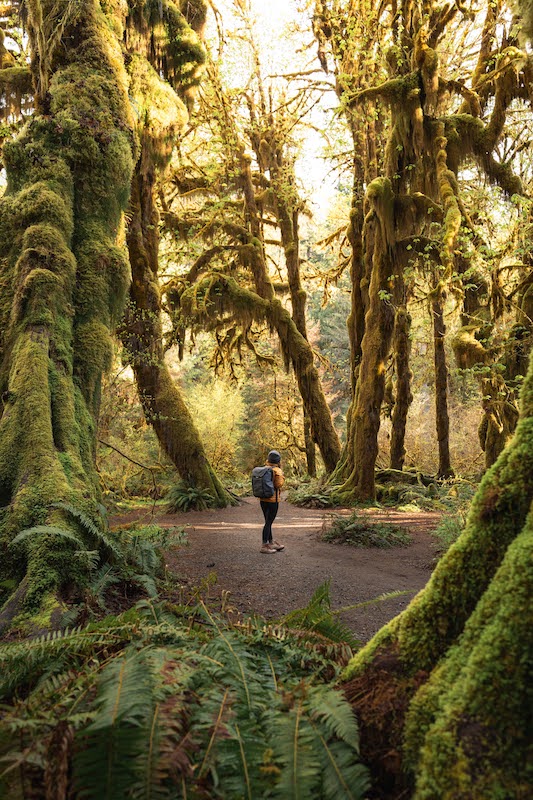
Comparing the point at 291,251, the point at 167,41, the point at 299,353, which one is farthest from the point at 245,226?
the point at 167,41

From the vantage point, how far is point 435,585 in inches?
78.4

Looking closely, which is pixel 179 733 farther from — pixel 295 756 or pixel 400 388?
pixel 400 388

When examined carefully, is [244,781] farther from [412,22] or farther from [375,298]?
[412,22]

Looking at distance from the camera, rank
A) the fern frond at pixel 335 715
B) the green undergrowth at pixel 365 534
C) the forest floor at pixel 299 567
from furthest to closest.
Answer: the green undergrowth at pixel 365 534 → the forest floor at pixel 299 567 → the fern frond at pixel 335 715

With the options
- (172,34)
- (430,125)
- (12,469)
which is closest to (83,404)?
(12,469)

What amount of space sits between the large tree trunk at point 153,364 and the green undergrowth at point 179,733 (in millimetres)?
10011

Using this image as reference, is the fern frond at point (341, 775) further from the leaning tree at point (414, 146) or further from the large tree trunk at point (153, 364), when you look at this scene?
the large tree trunk at point (153, 364)

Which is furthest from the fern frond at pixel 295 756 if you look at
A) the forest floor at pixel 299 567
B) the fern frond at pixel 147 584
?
the fern frond at pixel 147 584

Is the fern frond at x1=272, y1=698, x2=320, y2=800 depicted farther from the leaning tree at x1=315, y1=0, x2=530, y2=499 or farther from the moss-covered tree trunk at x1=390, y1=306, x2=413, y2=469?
the moss-covered tree trunk at x1=390, y1=306, x2=413, y2=469

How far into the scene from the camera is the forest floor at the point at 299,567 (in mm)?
5398

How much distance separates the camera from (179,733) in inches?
67.3

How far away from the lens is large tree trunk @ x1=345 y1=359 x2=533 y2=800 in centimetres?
139

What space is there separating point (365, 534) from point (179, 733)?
7.81 m

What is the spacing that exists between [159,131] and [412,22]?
6.26m
